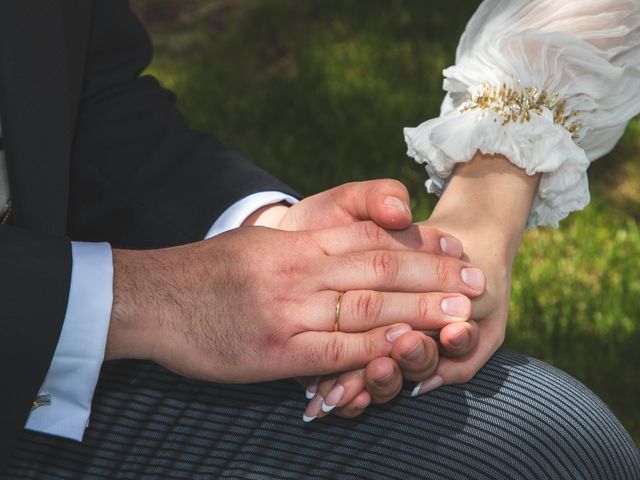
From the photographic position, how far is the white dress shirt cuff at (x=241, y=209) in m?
1.62

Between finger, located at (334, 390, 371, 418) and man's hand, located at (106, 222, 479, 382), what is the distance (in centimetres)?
4

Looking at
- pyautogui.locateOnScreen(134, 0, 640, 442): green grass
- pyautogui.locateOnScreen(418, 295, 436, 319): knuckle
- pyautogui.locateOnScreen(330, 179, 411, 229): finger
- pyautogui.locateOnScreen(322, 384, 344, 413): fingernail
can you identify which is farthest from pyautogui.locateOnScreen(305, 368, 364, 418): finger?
pyautogui.locateOnScreen(134, 0, 640, 442): green grass

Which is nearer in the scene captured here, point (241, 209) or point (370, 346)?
point (370, 346)

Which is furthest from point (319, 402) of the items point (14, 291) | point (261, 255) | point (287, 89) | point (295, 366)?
point (287, 89)

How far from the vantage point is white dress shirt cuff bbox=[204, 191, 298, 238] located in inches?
64.0

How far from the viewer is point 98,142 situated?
5.59 feet

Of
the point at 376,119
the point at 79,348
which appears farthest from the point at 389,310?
the point at 376,119

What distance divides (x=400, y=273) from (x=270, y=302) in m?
0.19

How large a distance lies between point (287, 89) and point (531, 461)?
234 centimetres

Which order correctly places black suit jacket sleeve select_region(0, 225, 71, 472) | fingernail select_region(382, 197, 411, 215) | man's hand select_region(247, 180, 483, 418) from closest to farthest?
black suit jacket sleeve select_region(0, 225, 71, 472)
man's hand select_region(247, 180, 483, 418)
fingernail select_region(382, 197, 411, 215)

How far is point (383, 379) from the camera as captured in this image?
1.26 m

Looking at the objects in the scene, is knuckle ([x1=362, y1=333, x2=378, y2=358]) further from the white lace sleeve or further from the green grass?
the green grass

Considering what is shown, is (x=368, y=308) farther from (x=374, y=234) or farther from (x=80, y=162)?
(x=80, y=162)

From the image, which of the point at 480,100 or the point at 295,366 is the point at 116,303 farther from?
the point at 480,100
